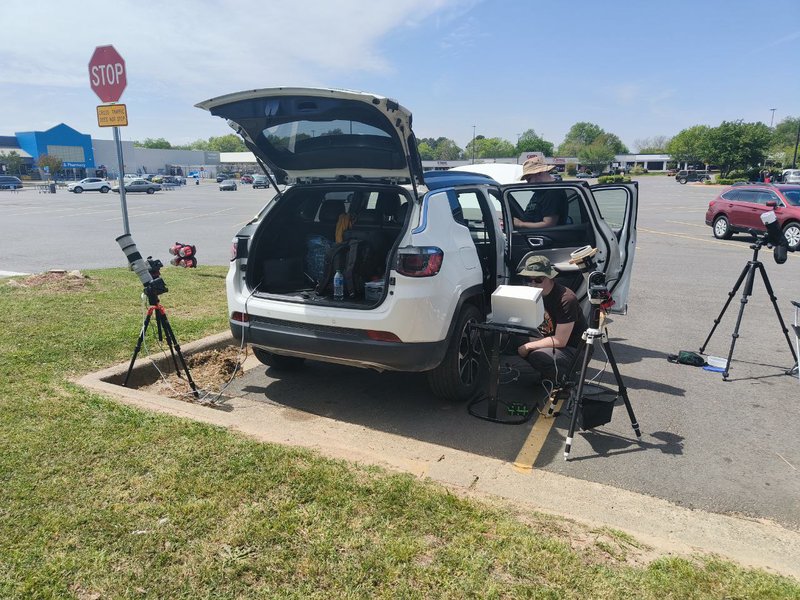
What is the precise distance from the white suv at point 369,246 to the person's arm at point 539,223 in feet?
0.26

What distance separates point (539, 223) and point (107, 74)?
5.18 m

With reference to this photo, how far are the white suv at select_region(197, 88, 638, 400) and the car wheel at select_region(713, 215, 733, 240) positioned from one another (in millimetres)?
13781

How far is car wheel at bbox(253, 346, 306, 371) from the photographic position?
5.23m

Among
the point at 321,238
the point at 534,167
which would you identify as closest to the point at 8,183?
the point at 321,238

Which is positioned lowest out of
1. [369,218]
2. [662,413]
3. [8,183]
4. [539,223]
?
[662,413]

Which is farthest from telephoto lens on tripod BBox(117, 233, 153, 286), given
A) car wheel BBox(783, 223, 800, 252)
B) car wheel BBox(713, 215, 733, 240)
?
car wheel BBox(713, 215, 733, 240)

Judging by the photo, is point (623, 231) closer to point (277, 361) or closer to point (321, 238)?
point (321, 238)

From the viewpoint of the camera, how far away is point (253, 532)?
2797 millimetres

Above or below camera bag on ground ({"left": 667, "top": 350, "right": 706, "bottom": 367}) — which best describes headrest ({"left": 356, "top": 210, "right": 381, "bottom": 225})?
above

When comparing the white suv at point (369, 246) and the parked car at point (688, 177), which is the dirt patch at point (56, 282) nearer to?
the white suv at point (369, 246)

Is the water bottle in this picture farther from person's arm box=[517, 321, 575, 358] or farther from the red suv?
the red suv

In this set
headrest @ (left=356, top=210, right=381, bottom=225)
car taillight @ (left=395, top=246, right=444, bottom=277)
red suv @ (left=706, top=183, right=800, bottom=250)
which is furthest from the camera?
red suv @ (left=706, top=183, right=800, bottom=250)

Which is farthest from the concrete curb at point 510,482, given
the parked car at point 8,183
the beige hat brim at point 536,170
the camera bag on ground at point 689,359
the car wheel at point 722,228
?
the parked car at point 8,183

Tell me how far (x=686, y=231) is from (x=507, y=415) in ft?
59.1
